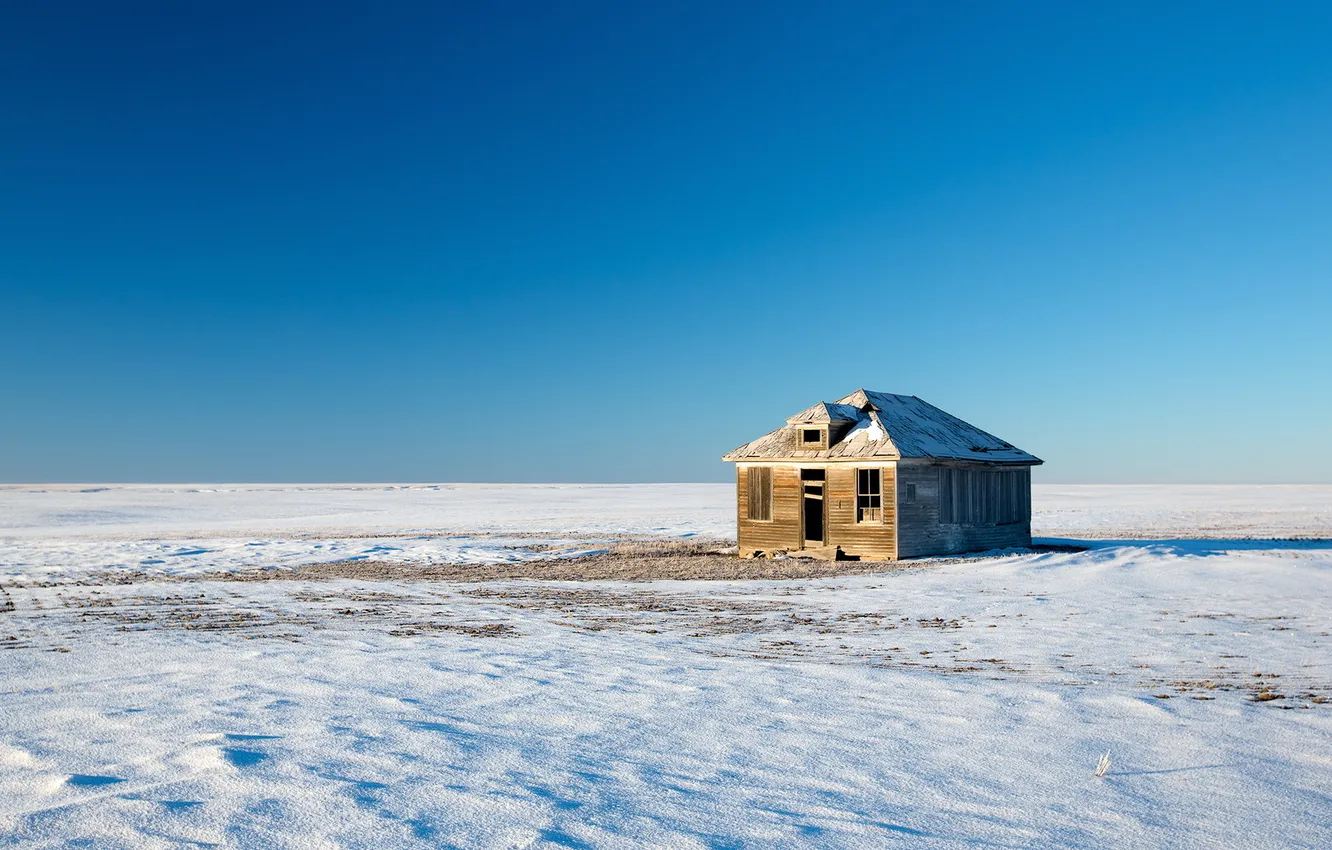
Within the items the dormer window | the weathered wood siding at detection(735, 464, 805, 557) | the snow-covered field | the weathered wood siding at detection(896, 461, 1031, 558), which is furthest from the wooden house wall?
the snow-covered field

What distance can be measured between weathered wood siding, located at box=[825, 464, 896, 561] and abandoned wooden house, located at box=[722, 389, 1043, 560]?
0.09 feet

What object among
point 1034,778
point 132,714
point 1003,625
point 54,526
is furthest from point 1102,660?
point 54,526

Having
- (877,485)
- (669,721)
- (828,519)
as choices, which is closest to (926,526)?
(877,485)

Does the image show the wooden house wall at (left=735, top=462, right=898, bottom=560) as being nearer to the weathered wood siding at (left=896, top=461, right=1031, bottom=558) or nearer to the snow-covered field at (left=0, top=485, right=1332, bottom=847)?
the weathered wood siding at (left=896, top=461, right=1031, bottom=558)

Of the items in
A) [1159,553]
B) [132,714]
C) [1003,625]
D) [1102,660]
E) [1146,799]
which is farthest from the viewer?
[1159,553]

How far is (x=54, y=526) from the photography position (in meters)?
46.1

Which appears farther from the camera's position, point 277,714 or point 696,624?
point 696,624

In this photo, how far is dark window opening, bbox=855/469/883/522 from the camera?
26.0m

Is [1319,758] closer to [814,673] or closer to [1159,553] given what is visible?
[814,673]

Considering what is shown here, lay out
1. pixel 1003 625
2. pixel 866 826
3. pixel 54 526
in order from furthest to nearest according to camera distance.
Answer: pixel 54 526
pixel 1003 625
pixel 866 826

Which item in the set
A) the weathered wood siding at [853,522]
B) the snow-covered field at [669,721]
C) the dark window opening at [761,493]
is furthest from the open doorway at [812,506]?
the snow-covered field at [669,721]

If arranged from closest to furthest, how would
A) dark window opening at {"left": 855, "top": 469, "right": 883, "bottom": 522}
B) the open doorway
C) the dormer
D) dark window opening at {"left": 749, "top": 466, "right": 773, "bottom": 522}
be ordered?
dark window opening at {"left": 855, "top": 469, "right": 883, "bottom": 522} → the dormer → the open doorway → dark window opening at {"left": 749, "top": 466, "right": 773, "bottom": 522}

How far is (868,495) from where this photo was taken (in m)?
26.3

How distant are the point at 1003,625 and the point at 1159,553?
12232mm
